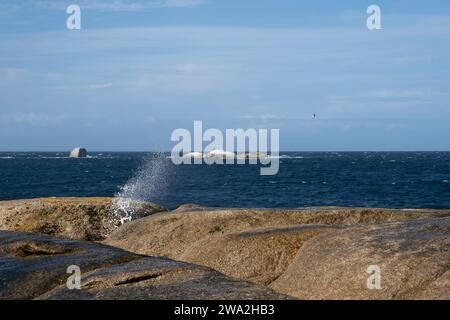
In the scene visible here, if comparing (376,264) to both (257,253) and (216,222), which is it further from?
(216,222)

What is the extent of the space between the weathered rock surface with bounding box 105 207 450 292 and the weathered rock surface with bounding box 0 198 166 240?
4429mm

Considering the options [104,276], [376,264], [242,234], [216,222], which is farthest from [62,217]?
[376,264]

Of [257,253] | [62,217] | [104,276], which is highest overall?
[104,276]

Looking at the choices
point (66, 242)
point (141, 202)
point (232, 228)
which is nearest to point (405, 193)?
point (141, 202)

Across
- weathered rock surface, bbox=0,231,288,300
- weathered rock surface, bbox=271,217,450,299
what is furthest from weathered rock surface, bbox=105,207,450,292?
weathered rock surface, bbox=0,231,288,300

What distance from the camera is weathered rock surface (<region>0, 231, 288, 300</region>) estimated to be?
8.21 meters

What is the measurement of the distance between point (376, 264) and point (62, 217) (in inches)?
513

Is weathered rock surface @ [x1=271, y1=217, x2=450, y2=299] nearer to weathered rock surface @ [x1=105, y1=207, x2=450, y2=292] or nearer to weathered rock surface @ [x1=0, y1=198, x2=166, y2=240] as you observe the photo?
weathered rock surface @ [x1=105, y1=207, x2=450, y2=292]

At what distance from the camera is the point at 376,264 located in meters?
10.2

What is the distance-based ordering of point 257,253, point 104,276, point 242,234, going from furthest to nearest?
point 242,234 → point 257,253 → point 104,276

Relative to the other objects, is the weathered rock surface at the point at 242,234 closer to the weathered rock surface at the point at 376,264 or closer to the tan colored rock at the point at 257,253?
the tan colored rock at the point at 257,253

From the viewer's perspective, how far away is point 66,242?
38.0 feet

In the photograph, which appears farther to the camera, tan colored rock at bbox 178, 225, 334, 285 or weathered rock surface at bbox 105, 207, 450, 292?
weathered rock surface at bbox 105, 207, 450, 292
